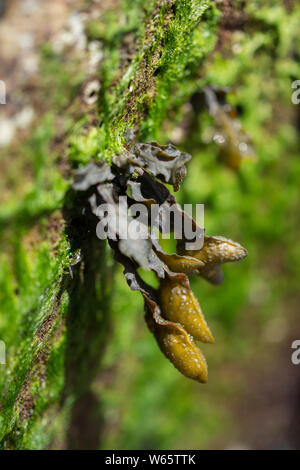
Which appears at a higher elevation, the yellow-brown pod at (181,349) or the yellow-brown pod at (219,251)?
the yellow-brown pod at (219,251)

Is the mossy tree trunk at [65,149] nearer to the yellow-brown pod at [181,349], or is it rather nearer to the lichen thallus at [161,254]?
the lichen thallus at [161,254]

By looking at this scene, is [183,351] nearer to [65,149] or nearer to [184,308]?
[184,308]

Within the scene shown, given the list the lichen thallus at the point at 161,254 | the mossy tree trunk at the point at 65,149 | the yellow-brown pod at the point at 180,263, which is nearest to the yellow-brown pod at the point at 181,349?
the lichen thallus at the point at 161,254

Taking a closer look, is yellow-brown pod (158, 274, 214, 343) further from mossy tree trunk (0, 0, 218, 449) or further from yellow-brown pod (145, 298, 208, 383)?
mossy tree trunk (0, 0, 218, 449)

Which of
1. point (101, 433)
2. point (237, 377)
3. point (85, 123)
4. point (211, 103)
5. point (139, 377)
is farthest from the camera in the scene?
point (237, 377)

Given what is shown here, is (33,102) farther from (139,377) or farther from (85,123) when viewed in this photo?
(139,377)

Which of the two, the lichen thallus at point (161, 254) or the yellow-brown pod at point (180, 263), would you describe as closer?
the lichen thallus at point (161, 254)
